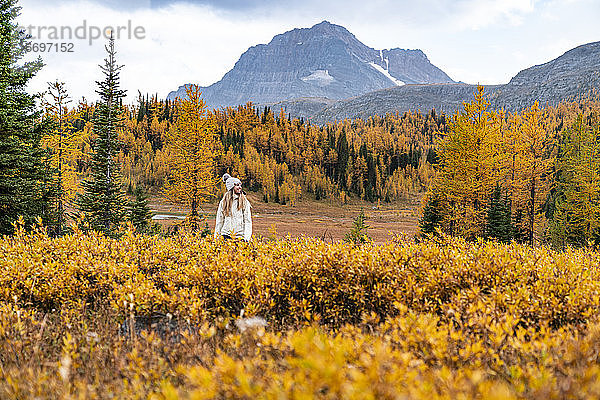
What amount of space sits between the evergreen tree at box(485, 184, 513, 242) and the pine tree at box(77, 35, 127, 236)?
68.0ft

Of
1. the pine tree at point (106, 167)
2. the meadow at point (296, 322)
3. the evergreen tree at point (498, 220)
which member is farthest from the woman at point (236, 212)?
the evergreen tree at point (498, 220)

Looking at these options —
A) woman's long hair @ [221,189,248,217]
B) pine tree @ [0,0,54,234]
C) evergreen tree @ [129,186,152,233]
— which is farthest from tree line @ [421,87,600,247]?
pine tree @ [0,0,54,234]

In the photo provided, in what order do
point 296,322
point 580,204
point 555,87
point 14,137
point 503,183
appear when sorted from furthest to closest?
point 555,87
point 580,204
point 503,183
point 14,137
point 296,322

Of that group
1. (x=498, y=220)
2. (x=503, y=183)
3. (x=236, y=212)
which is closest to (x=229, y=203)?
(x=236, y=212)

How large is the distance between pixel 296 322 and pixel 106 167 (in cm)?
1917

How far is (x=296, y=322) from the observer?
3.20 metres

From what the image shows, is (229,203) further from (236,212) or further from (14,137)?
(14,137)

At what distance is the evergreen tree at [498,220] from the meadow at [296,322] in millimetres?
18092

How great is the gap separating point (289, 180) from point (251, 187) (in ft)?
21.6

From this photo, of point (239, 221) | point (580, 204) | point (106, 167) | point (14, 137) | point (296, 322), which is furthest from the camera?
point (580, 204)

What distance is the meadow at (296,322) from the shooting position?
1.69 m

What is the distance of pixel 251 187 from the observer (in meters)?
59.9

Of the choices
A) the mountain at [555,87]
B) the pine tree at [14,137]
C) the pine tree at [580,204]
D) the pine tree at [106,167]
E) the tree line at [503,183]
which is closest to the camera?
the pine tree at [14,137]

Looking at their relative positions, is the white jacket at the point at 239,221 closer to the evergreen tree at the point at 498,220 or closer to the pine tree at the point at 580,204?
the evergreen tree at the point at 498,220
